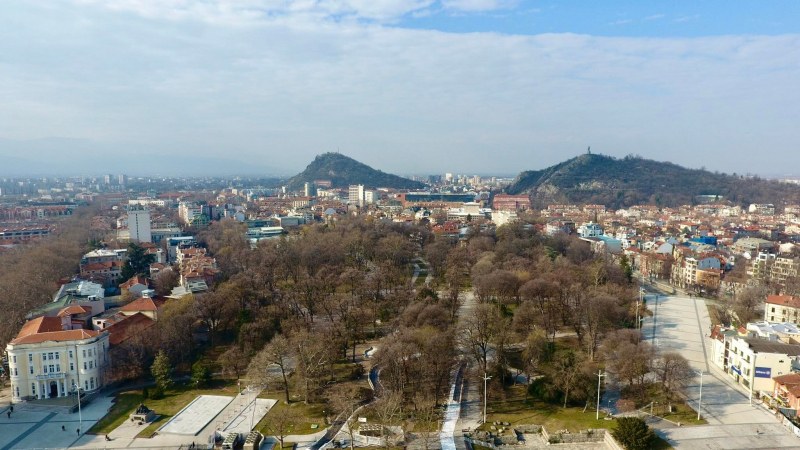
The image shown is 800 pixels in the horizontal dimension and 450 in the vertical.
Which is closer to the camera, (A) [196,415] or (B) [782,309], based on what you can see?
(A) [196,415]

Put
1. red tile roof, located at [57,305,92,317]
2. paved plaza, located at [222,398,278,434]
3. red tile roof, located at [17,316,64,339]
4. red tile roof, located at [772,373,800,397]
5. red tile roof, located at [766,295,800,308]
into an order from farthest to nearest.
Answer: red tile roof, located at [766,295,800,308]
red tile roof, located at [57,305,92,317]
red tile roof, located at [17,316,64,339]
red tile roof, located at [772,373,800,397]
paved plaza, located at [222,398,278,434]

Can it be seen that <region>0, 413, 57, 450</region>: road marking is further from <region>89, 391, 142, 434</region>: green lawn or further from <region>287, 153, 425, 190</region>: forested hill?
<region>287, 153, 425, 190</region>: forested hill

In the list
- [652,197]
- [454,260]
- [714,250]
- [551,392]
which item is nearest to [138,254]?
[454,260]

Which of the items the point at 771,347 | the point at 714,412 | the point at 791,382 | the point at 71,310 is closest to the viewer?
the point at 714,412

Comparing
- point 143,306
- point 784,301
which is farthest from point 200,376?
point 784,301

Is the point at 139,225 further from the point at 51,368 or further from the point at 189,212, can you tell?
the point at 51,368

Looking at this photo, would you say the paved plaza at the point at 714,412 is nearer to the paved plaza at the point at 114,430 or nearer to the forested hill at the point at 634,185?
the paved plaza at the point at 114,430

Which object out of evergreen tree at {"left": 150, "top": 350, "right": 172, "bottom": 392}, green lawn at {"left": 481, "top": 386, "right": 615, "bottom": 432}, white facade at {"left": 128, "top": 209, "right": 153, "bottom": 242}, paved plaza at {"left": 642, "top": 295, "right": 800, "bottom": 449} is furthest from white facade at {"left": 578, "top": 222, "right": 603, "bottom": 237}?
evergreen tree at {"left": 150, "top": 350, "right": 172, "bottom": 392}
